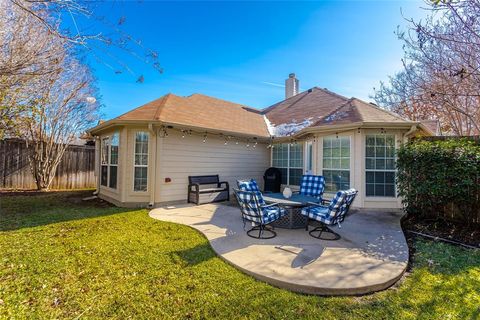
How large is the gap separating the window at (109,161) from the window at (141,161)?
1.00 meters

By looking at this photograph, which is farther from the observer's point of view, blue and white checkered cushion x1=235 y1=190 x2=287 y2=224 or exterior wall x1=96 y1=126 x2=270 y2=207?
exterior wall x1=96 y1=126 x2=270 y2=207

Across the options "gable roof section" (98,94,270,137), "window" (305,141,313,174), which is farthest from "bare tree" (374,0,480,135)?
"gable roof section" (98,94,270,137)

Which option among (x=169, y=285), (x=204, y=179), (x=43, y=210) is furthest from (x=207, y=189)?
(x=169, y=285)

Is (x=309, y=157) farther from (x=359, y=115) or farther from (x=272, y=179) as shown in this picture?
(x=359, y=115)

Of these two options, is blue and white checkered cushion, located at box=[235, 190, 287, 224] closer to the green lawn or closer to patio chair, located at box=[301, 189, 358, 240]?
patio chair, located at box=[301, 189, 358, 240]

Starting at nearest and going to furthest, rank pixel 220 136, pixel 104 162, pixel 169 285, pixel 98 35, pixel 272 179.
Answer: pixel 98 35 → pixel 169 285 → pixel 104 162 → pixel 220 136 → pixel 272 179

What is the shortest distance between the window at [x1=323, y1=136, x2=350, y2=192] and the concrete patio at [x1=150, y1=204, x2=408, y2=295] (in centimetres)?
175

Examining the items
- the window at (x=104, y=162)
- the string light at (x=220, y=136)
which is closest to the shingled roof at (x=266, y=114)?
the string light at (x=220, y=136)

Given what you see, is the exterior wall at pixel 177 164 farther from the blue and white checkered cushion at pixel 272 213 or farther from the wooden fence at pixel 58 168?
the wooden fence at pixel 58 168

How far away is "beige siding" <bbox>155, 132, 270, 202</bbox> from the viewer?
7.78 m

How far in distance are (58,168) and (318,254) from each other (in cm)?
1306

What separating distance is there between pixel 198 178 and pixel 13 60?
5848 millimetres

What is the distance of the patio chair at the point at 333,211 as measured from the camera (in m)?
4.51

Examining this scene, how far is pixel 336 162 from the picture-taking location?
805cm
